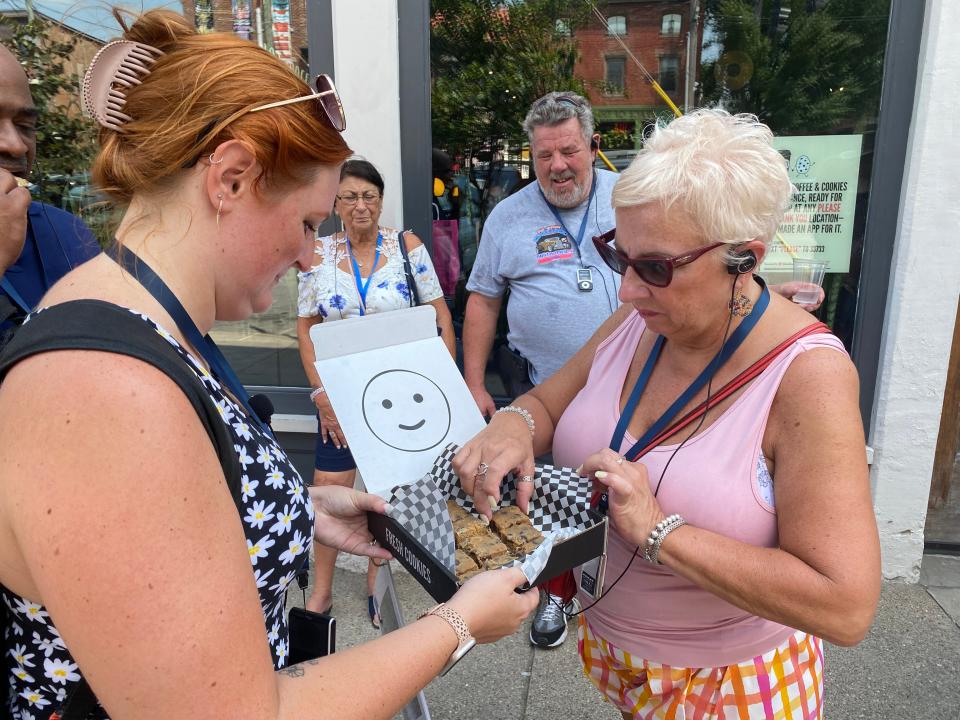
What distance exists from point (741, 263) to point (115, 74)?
3.76 ft

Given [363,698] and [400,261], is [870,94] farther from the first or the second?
[363,698]

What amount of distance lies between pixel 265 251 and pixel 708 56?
340cm

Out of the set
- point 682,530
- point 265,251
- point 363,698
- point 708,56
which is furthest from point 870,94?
point 363,698

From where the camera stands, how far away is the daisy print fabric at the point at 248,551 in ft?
3.02

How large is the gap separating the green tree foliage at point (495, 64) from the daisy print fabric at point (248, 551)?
3.04m

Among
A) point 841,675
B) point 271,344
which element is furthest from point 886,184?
point 271,344

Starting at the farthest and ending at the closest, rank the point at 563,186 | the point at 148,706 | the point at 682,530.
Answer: the point at 563,186
the point at 682,530
the point at 148,706

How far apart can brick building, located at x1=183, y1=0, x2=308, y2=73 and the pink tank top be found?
9.17 ft

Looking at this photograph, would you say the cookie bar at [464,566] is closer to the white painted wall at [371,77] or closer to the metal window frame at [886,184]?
the white painted wall at [371,77]

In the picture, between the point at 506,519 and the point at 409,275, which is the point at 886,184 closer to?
the point at 409,275

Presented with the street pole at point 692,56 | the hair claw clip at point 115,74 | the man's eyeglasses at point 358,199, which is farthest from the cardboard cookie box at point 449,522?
the street pole at point 692,56

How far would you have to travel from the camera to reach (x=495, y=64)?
12.4 feet

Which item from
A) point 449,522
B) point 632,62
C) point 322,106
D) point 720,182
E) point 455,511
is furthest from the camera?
point 632,62

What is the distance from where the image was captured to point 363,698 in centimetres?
88
